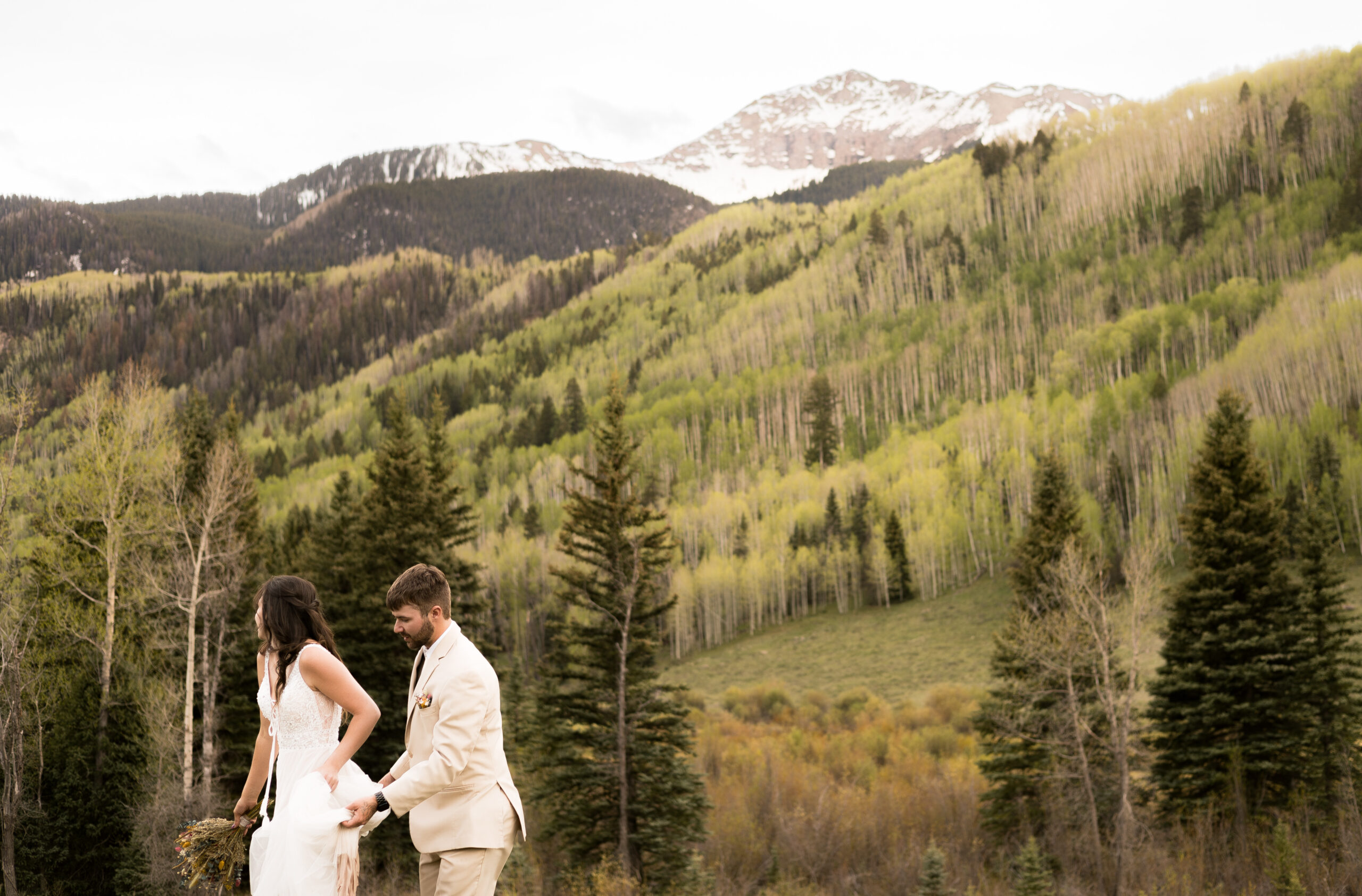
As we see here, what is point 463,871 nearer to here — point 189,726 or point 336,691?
point 336,691

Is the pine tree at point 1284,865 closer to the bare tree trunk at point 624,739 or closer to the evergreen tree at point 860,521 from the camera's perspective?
the bare tree trunk at point 624,739

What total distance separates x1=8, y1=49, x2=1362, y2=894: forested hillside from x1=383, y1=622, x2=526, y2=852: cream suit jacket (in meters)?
15.4

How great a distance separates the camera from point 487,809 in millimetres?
4430

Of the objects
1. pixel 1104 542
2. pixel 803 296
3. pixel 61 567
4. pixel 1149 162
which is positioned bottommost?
pixel 1104 542

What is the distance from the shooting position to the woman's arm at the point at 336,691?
183 inches

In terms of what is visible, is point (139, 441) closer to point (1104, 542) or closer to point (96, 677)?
point (96, 677)

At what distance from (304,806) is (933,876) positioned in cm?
2085

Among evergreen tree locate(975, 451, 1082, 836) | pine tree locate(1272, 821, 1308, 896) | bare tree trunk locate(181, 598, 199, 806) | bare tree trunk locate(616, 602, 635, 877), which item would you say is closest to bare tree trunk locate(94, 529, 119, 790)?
bare tree trunk locate(181, 598, 199, 806)

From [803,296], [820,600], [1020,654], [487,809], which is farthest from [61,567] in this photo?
[803,296]

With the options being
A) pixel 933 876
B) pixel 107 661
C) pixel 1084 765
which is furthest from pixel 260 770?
pixel 1084 765

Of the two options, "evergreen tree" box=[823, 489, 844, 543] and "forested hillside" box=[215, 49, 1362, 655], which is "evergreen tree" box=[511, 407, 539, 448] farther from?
"evergreen tree" box=[823, 489, 844, 543]

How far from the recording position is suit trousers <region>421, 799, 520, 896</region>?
4312mm

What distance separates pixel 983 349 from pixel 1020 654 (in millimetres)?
122494

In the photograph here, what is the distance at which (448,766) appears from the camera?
4.24 metres
